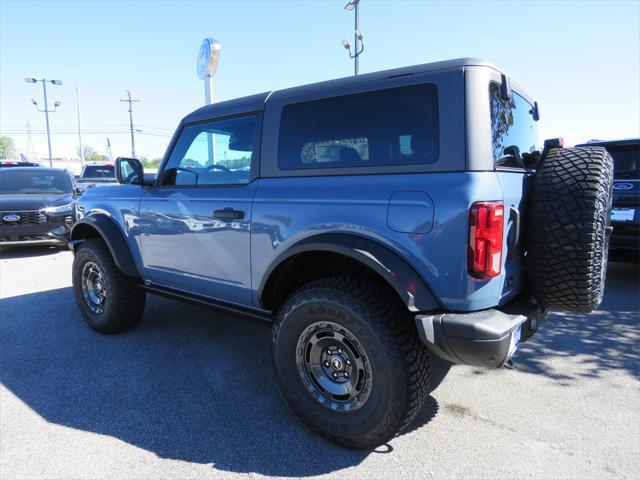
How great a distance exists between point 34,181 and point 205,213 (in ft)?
26.2

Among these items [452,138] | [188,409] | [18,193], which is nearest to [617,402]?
[452,138]

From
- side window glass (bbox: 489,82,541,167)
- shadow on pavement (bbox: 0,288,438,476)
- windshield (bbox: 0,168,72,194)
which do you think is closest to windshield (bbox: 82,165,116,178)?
windshield (bbox: 0,168,72,194)

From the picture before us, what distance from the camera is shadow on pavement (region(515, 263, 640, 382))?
3314 mm

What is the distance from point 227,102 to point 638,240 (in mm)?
4841

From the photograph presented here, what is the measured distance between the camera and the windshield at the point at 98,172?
50.4 feet

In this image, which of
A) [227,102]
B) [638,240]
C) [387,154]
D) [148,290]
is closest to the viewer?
[387,154]

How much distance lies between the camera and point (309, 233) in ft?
7.98

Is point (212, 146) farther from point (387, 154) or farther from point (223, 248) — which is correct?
point (387, 154)

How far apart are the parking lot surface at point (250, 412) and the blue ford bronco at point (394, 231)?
1.05 ft

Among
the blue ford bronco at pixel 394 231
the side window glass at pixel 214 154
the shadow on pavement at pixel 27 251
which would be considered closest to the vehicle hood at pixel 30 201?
the shadow on pavement at pixel 27 251

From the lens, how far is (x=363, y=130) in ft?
7.88

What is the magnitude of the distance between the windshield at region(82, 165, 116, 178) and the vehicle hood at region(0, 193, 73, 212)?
733 cm

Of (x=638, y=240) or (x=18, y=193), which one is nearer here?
(x=638, y=240)

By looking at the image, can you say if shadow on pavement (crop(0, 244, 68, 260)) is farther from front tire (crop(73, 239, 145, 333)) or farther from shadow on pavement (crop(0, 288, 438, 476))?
front tire (crop(73, 239, 145, 333))
